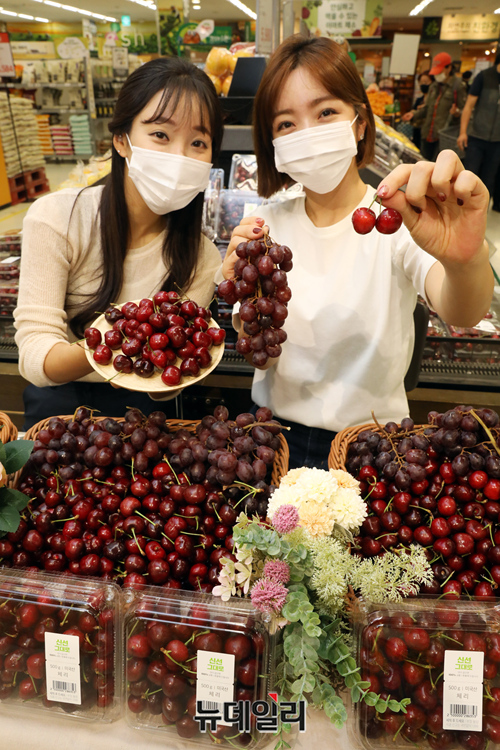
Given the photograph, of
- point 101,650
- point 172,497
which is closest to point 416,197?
point 172,497

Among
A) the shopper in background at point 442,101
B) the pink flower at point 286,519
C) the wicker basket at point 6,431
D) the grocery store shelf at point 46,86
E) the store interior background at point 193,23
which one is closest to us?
the pink flower at point 286,519

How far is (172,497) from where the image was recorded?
1.16 m

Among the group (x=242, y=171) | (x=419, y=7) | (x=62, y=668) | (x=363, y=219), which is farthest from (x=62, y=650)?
(x=419, y=7)

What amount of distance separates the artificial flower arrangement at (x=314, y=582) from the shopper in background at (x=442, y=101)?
8734 millimetres

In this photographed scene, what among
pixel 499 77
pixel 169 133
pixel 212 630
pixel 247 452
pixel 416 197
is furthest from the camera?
pixel 499 77

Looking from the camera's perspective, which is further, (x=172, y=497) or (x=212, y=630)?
(x=172, y=497)

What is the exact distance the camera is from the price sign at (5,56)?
269 inches

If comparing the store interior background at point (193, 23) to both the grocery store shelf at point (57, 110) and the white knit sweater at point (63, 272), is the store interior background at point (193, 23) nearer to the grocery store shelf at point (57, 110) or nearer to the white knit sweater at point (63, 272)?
the grocery store shelf at point (57, 110)

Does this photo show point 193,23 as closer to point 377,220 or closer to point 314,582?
point 377,220

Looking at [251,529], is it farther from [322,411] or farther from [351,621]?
[322,411]

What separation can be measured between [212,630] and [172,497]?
0.31 meters

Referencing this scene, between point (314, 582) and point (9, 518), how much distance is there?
2.09 ft

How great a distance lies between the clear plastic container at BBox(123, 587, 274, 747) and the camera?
0.91 metres

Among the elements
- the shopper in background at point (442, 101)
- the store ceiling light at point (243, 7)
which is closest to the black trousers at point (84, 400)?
A: the store ceiling light at point (243, 7)
